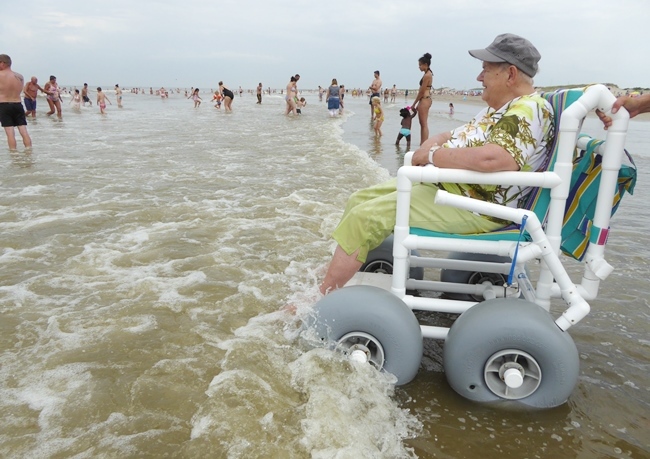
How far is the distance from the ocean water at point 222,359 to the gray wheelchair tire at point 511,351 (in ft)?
0.34

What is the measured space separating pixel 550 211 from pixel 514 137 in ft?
1.37

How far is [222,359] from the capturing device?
2.77 m

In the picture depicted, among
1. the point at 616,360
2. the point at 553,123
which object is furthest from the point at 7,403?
the point at 616,360

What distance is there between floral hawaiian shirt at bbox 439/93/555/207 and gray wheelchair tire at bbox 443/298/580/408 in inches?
24.0

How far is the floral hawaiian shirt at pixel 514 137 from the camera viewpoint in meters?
2.50

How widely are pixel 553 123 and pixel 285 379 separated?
6.49 feet

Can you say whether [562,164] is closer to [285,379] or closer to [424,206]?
[424,206]

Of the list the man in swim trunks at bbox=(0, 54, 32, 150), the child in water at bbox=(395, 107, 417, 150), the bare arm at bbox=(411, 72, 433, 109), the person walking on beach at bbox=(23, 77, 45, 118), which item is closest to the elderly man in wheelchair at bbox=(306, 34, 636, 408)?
the bare arm at bbox=(411, 72, 433, 109)

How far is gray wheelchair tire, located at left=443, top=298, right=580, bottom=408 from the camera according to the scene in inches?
90.9

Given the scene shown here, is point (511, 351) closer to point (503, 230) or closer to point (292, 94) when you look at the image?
point (503, 230)

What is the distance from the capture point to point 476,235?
2.58m

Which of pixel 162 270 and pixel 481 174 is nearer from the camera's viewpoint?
pixel 481 174

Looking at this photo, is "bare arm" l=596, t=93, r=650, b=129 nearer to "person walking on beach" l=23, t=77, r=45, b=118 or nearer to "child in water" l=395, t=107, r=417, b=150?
"child in water" l=395, t=107, r=417, b=150

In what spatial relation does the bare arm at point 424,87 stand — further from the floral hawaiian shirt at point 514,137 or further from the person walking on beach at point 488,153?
the floral hawaiian shirt at point 514,137
